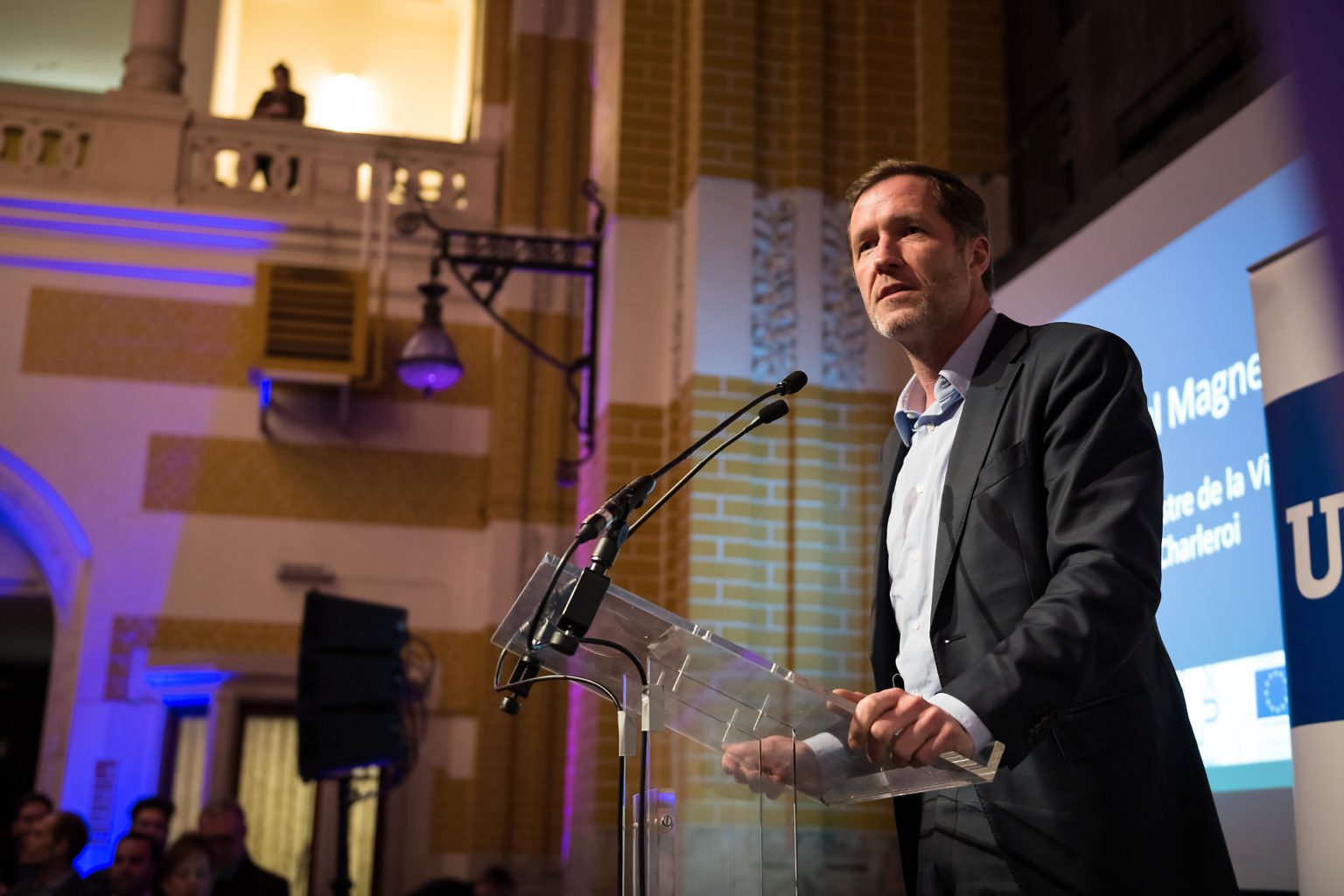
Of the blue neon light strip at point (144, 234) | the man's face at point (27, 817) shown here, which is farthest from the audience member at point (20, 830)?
the blue neon light strip at point (144, 234)

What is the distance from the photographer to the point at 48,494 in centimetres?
789

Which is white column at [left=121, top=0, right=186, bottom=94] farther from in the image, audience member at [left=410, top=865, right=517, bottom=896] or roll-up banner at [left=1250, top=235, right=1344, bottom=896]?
roll-up banner at [left=1250, top=235, right=1344, bottom=896]

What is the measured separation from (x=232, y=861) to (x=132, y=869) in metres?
0.78

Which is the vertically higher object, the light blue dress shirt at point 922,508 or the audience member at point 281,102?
the audience member at point 281,102

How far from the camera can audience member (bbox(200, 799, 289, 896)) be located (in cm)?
596

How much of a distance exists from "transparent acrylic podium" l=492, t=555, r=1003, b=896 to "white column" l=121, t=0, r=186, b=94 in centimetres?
769

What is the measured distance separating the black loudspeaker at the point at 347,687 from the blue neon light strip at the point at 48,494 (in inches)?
114

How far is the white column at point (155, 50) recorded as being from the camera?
8.41 meters

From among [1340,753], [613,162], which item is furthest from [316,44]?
[1340,753]

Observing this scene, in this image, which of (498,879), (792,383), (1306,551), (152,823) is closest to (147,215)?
(152,823)

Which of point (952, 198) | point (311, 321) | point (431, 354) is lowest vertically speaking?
point (952, 198)

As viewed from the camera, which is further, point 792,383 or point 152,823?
point 152,823

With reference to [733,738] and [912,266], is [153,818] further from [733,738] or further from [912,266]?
[912,266]

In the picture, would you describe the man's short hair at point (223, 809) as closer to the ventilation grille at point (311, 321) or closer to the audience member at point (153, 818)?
the audience member at point (153, 818)
